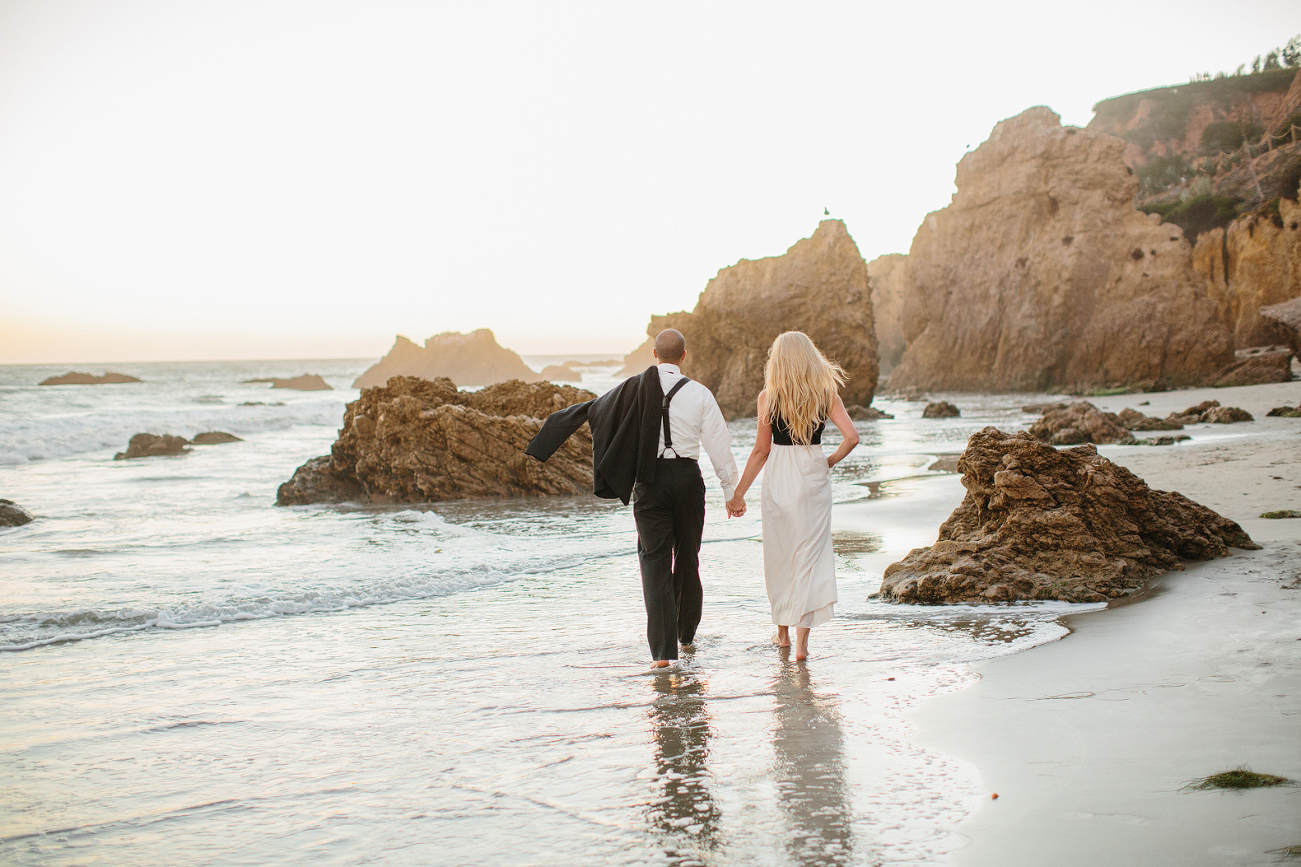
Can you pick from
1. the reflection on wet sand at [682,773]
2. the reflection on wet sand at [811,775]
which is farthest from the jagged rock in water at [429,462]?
the reflection on wet sand at [811,775]

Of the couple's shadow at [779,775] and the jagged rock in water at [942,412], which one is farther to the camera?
the jagged rock in water at [942,412]

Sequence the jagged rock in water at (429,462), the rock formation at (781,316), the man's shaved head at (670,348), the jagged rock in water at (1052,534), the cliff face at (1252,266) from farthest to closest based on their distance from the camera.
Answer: the rock formation at (781,316)
the cliff face at (1252,266)
the jagged rock in water at (429,462)
the jagged rock in water at (1052,534)
the man's shaved head at (670,348)

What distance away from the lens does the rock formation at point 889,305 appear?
83500mm

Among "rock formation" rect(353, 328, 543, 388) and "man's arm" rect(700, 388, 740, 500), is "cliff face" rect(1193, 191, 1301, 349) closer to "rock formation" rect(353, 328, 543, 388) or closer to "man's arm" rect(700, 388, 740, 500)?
"man's arm" rect(700, 388, 740, 500)

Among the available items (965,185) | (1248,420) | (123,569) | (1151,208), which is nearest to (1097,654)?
(123,569)

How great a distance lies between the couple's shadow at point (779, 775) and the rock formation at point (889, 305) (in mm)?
81395

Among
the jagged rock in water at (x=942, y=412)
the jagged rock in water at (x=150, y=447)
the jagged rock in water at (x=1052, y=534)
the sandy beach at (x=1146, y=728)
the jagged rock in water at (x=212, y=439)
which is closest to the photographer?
the sandy beach at (x=1146, y=728)

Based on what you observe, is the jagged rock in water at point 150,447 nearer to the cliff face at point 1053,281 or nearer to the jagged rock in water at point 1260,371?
the jagged rock in water at point 1260,371

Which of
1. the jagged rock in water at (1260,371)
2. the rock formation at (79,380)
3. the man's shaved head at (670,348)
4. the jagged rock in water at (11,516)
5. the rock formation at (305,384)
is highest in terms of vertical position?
the rock formation at (79,380)

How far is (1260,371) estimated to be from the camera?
30375 mm

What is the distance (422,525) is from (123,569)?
11.4 ft

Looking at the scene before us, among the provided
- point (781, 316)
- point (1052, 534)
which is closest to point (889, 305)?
point (781, 316)

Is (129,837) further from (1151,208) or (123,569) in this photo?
(1151,208)

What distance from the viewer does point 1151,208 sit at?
49.4 metres
